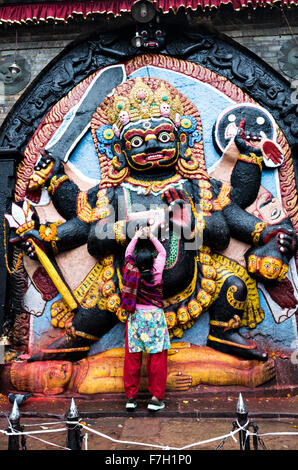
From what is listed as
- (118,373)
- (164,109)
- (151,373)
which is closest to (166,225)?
(164,109)

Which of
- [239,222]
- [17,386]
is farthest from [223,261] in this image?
[17,386]

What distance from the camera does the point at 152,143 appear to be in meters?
4.91

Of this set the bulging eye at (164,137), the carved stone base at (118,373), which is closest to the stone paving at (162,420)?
the carved stone base at (118,373)

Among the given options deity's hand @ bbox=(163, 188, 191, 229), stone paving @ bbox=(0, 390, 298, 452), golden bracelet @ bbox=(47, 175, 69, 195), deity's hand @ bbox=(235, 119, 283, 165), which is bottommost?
stone paving @ bbox=(0, 390, 298, 452)

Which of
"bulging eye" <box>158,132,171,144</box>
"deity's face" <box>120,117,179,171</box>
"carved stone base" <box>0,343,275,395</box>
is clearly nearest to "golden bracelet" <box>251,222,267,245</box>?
"deity's face" <box>120,117,179,171</box>

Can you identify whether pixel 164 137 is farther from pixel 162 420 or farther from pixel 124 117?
pixel 162 420

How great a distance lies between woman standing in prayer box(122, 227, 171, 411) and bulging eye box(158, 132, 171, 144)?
161 centimetres

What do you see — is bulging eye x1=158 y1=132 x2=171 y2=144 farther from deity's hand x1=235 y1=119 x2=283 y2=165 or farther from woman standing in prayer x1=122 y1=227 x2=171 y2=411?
woman standing in prayer x1=122 y1=227 x2=171 y2=411

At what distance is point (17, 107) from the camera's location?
19.2 ft

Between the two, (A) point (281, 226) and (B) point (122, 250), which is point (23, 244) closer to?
(B) point (122, 250)

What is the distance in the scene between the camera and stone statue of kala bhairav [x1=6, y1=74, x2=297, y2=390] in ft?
15.4

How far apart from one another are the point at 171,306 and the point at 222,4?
457 cm

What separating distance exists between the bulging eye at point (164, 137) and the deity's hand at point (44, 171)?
1.56 metres

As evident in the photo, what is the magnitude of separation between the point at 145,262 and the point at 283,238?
1.85 m
